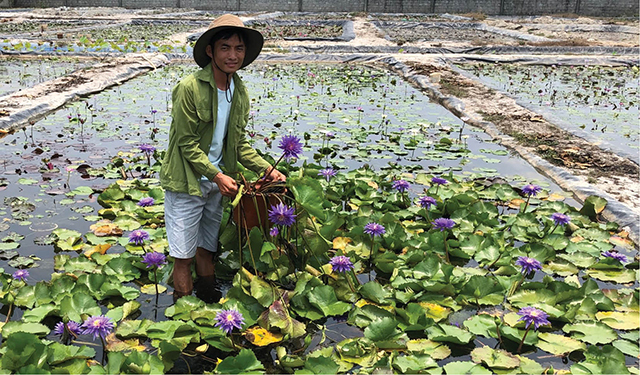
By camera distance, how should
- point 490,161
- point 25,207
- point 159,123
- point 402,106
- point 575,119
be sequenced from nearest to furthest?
point 25,207 < point 490,161 < point 159,123 < point 575,119 < point 402,106

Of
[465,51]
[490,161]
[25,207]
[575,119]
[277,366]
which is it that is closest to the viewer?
[277,366]

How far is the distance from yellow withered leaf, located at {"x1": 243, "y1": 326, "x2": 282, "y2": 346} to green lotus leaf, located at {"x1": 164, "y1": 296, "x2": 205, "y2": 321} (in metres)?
0.28

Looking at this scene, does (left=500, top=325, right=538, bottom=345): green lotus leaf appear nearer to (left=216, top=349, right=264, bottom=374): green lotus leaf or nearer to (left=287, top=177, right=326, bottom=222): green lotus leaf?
(left=287, top=177, right=326, bottom=222): green lotus leaf

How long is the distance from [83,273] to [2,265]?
570mm

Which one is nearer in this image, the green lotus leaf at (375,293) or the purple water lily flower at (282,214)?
the purple water lily flower at (282,214)

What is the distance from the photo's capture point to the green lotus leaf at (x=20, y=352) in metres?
1.85

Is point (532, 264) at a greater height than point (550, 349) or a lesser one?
greater

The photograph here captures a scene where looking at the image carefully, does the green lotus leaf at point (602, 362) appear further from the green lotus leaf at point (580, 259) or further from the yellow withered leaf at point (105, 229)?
the yellow withered leaf at point (105, 229)

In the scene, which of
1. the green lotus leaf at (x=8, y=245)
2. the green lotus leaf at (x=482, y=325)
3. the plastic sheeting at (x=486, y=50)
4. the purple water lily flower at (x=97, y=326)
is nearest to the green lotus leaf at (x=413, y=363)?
the green lotus leaf at (x=482, y=325)

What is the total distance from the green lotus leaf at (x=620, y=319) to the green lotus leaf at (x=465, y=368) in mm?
750

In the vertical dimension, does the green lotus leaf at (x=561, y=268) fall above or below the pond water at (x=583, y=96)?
below

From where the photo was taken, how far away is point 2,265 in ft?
9.41

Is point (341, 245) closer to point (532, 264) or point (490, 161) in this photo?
point (532, 264)

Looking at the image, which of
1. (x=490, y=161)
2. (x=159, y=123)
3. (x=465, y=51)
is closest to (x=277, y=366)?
(x=490, y=161)
